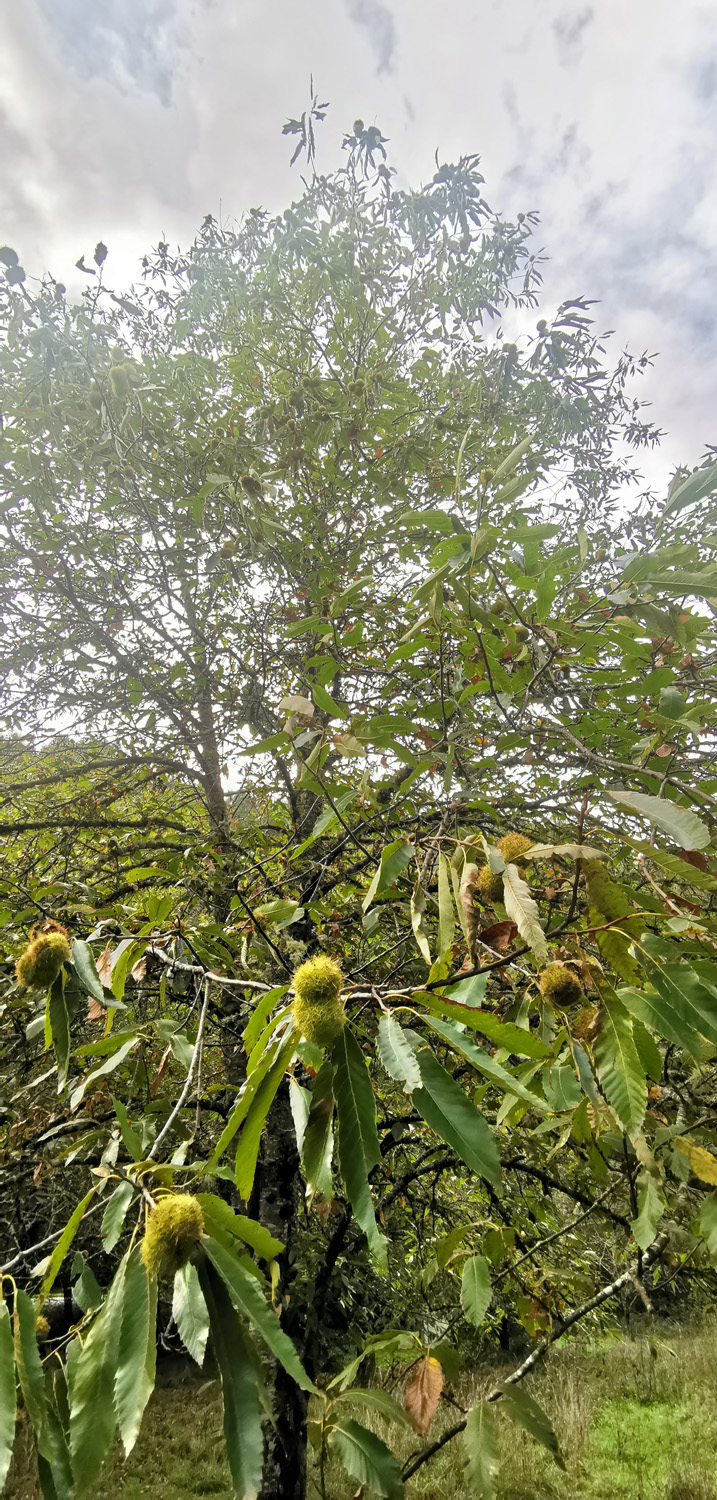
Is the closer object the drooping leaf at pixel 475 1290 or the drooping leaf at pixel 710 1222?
the drooping leaf at pixel 710 1222

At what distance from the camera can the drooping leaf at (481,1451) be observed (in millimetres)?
1356

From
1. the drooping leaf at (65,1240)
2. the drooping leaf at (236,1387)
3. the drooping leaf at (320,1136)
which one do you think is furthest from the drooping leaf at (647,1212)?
the drooping leaf at (65,1240)

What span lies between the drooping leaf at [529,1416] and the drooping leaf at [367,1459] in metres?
0.35

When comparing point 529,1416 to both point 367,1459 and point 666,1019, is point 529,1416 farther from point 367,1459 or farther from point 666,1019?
point 666,1019

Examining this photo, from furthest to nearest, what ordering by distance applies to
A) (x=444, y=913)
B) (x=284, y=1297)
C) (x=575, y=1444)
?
(x=575, y=1444) < (x=284, y=1297) < (x=444, y=913)

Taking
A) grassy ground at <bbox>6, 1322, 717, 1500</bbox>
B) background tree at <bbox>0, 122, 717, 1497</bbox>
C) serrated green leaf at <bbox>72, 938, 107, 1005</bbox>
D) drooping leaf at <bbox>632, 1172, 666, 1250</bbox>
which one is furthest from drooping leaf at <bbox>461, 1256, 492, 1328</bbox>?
grassy ground at <bbox>6, 1322, 717, 1500</bbox>

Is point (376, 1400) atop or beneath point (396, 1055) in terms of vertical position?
beneath

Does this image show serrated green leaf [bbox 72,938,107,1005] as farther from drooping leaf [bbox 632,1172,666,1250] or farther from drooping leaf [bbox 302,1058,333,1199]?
drooping leaf [bbox 632,1172,666,1250]

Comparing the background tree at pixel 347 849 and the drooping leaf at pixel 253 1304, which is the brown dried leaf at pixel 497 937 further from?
the drooping leaf at pixel 253 1304

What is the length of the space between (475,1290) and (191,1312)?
1.06 meters

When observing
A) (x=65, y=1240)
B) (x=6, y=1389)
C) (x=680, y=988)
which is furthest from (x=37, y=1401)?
(x=680, y=988)

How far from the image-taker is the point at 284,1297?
2453 mm

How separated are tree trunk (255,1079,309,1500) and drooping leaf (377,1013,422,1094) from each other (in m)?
1.62

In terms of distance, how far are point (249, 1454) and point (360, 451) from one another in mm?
4022
